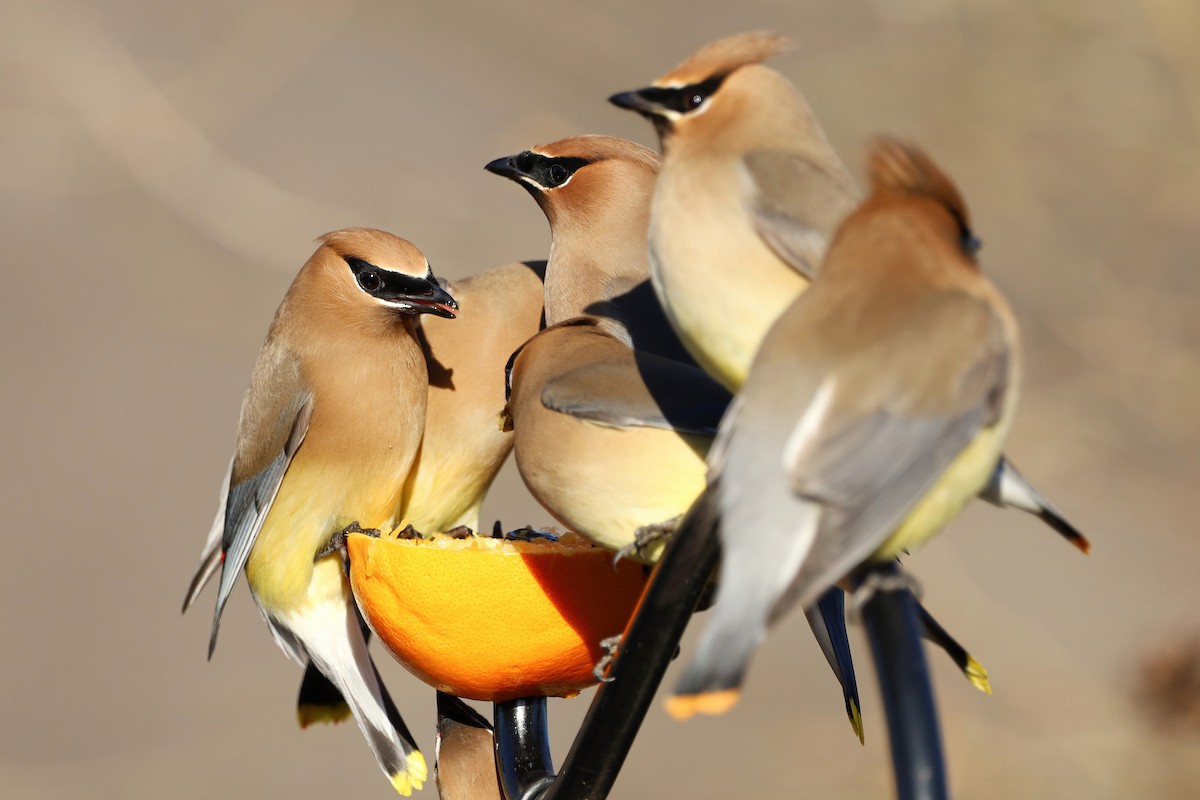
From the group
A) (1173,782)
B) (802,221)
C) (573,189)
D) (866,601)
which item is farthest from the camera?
(1173,782)

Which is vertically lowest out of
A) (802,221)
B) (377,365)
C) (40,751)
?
(40,751)

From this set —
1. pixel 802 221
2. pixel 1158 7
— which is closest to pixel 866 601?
pixel 802 221

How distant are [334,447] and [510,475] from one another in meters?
4.26

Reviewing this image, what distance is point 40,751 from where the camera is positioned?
5.63 metres

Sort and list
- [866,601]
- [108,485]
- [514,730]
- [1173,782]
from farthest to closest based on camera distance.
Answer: [108,485] < [1173,782] < [514,730] < [866,601]

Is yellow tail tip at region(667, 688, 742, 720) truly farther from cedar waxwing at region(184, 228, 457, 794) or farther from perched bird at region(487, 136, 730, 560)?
cedar waxwing at region(184, 228, 457, 794)

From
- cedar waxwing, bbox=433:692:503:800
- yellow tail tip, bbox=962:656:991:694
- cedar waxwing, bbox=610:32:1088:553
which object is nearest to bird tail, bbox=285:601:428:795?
cedar waxwing, bbox=433:692:503:800

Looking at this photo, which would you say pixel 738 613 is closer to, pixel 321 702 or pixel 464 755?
pixel 464 755

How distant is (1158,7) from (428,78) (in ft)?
19.4

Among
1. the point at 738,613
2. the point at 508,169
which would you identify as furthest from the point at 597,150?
the point at 738,613

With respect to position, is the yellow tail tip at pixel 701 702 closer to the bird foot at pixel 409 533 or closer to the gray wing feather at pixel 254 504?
the bird foot at pixel 409 533

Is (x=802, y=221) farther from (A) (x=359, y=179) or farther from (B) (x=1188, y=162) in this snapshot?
(A) (x=359, y=179)

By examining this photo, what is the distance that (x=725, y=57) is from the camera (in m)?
1.63

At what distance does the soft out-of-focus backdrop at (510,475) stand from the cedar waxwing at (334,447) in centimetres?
225
